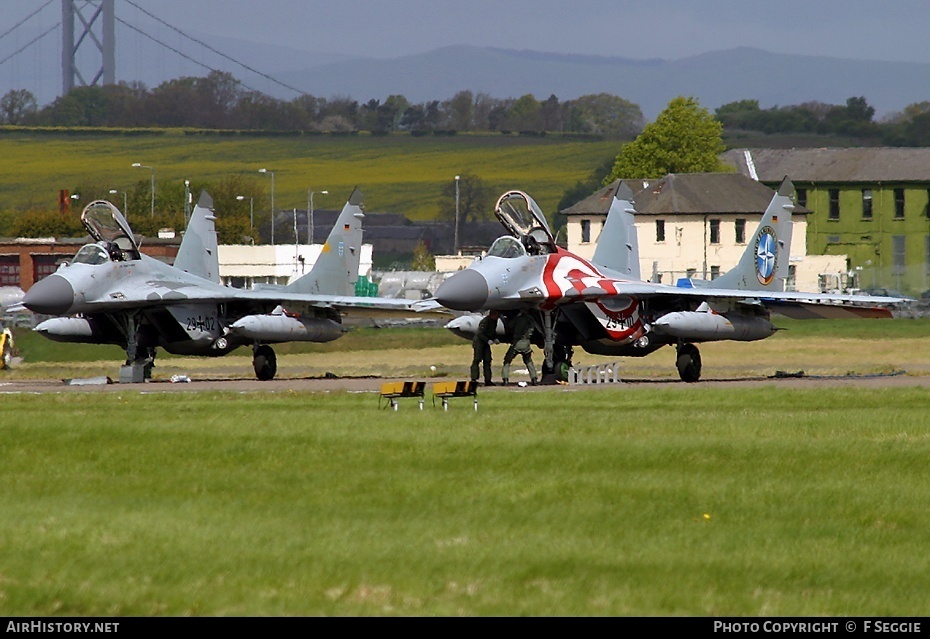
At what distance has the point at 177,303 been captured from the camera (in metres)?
33.7

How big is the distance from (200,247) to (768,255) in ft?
45.1

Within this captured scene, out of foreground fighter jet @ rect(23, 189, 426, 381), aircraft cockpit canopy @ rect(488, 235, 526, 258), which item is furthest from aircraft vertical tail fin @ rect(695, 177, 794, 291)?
foreground fighter jet @ rect(23, 189, 426, 381)

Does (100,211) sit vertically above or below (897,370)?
above

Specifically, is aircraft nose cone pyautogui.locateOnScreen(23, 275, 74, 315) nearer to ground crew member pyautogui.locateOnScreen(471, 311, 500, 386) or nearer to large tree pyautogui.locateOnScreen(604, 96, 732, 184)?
ground crew member pyautogui.locateOnScreen(471, 311, 500, 386)

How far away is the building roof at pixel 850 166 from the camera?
314 ft

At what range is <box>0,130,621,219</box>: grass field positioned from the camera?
542 feet

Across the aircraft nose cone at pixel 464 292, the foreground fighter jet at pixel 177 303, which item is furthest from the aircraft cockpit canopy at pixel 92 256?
the aircraft nose cone at pixel 464 292

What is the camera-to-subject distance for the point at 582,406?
77.8 ft

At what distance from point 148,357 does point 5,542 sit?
22.7 m

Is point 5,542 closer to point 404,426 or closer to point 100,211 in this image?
point 404,426

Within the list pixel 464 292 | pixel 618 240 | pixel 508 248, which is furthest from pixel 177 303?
pixel 618 240

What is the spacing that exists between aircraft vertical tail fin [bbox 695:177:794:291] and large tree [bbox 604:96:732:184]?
61722mm

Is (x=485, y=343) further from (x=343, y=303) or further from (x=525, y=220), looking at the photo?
(x=343, y=303)

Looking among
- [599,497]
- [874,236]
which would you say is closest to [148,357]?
[599,497]
